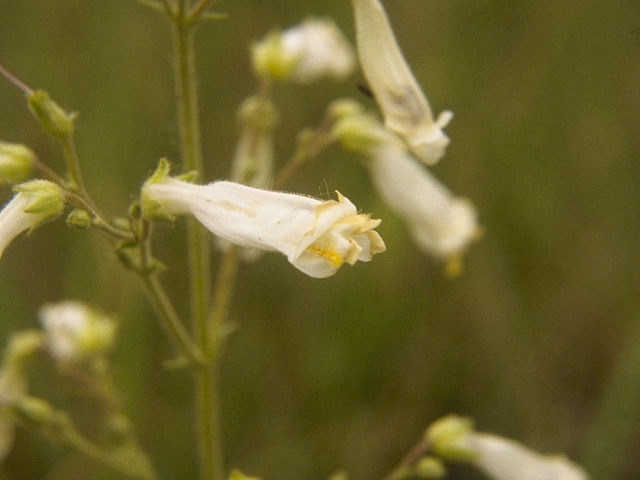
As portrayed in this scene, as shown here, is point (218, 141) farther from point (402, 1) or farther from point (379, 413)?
point (379, 413)

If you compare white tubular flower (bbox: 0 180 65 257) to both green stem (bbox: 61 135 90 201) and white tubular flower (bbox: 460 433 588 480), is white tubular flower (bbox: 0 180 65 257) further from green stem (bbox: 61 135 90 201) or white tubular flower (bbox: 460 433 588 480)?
white tubular flower (bbox: 460 433 588 480)

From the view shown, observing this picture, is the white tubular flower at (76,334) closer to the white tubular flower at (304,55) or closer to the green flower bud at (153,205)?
the white tubular flower at (304,55)

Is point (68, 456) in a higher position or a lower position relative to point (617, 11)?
lower

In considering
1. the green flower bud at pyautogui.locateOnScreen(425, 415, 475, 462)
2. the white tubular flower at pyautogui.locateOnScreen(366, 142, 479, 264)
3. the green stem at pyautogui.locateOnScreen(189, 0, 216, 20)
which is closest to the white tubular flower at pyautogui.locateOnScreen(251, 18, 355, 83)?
the white tubular flower at pyautogui.locateOnScreen(366, 142, 479, 264)

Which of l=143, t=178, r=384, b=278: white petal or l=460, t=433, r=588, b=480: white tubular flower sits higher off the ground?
l=143, t=178, r=384, b=278: white petal

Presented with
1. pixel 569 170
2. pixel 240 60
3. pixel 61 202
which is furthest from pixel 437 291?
pixel 61 202

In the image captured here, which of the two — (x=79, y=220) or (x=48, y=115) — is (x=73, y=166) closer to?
(x=48, y=115)

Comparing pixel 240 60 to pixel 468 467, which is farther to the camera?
pixel 240 60
